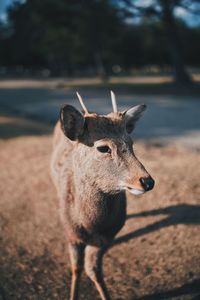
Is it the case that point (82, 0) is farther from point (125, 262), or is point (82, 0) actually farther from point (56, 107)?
point (125, 262)

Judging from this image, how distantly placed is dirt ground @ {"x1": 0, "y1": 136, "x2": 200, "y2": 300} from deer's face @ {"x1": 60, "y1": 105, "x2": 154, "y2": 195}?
1.77 metres

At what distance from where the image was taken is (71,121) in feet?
11.5

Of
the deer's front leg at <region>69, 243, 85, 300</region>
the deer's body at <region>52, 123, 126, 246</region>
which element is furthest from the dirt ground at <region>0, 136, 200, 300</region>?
the deer's body at <region>52, 123, 126, 246</region>

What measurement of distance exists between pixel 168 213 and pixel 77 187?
2.70 meters

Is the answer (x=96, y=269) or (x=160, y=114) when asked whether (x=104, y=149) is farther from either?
(x=160, y=114)

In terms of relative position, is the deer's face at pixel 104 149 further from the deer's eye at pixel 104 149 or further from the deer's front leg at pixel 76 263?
the deer's front leg at pixel 76 263

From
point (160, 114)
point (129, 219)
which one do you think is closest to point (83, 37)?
point (160, 114)

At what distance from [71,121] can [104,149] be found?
1.25 ft

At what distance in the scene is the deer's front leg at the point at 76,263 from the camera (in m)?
4.29

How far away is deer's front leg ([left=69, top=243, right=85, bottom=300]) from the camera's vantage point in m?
4.29

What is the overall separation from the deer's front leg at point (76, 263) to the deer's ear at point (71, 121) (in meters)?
1.32

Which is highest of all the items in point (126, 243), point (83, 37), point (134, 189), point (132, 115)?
point (83, 37)

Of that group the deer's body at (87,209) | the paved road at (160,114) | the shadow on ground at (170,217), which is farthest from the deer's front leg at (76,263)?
the paved road at (160,114)

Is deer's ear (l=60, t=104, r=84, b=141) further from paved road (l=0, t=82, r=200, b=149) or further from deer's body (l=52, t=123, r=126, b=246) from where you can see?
paved road (l=0, t=82, r=200, b=149)
